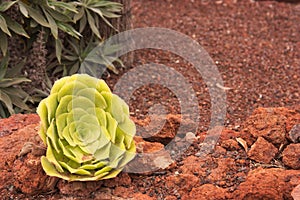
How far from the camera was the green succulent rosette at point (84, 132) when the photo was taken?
2252 millimetres

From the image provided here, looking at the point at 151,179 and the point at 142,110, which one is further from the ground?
the point at 151,179

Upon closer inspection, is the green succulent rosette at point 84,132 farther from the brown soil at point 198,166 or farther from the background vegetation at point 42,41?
the background vegetation at point 42,41

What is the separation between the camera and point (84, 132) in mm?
2275

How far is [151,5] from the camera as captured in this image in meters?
5.19

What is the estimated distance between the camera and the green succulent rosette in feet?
7.39

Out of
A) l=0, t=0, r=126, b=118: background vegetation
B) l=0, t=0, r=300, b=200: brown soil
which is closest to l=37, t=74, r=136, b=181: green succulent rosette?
l=0, t=0, r=300, b=200: brown soil

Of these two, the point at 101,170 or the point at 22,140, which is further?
the point at 22,140

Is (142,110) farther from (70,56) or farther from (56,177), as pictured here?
(56,177)

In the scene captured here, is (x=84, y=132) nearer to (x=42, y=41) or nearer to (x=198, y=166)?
(x=198, y=166)

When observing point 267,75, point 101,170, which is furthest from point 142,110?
point 101,170

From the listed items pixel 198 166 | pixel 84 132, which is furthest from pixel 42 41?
pixel 198 166

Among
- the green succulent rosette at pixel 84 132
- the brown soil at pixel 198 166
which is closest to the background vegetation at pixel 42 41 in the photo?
the brown soil at pixel 198 166

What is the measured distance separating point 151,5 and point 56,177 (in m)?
3.07

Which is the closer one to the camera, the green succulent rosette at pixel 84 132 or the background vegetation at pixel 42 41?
the green succulent rosette at pixel 84 132
